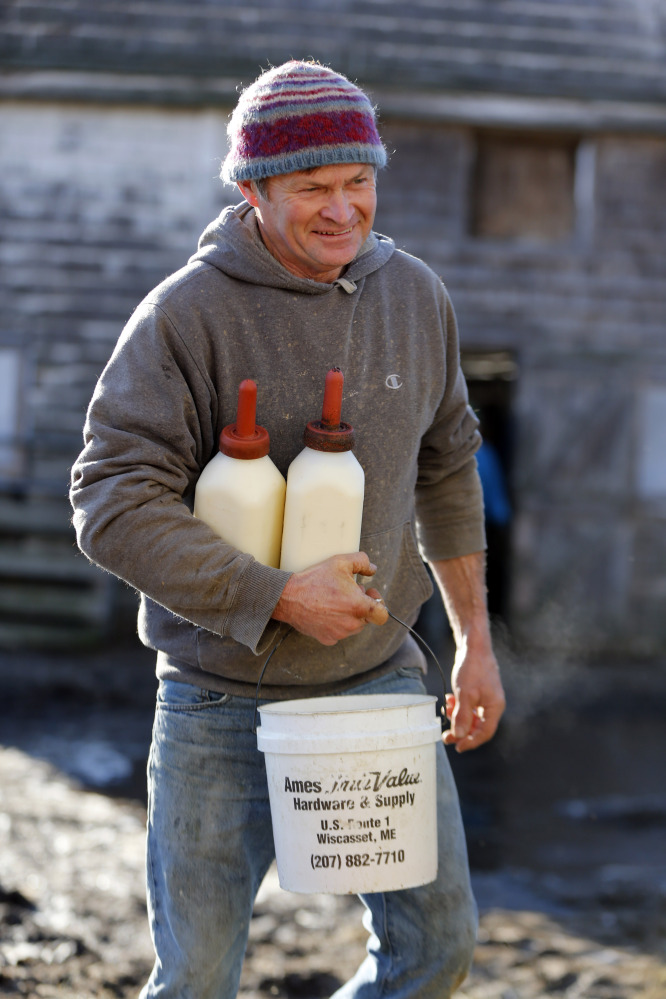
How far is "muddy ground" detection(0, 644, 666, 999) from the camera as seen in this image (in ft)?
10.9

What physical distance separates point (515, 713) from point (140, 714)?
2333mm

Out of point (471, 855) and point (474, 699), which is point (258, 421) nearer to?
point (474, 699)

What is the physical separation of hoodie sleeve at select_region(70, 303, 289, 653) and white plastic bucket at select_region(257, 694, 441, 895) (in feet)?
0.60

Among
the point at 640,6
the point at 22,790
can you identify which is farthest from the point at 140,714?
the point at 640,6

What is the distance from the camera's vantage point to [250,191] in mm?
2162

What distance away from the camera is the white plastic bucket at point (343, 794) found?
1.95 meters

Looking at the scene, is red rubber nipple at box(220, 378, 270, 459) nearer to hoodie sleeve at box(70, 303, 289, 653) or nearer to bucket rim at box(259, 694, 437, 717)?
hoodie sleeve at box(70, 303, 289, 653)

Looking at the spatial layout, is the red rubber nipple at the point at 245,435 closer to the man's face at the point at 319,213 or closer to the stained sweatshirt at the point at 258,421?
the stained sweatshirt at the point at 258,421

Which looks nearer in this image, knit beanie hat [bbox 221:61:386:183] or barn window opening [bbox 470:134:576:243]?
knit beanie hat [bbox 221:61:386:183]

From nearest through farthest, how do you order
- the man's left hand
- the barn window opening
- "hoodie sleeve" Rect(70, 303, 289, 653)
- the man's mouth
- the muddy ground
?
"hoodie sleeve" Rect(70, 303, 289, 653) → the man's mouth → the man's left hand → the muddy ground → the barn window opening

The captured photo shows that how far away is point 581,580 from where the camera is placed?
9023mm

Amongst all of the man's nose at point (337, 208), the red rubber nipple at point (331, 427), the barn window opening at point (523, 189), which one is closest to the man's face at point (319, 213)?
the man's nose at point (337, 208)

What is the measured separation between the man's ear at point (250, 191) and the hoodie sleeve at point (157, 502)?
1.04ft

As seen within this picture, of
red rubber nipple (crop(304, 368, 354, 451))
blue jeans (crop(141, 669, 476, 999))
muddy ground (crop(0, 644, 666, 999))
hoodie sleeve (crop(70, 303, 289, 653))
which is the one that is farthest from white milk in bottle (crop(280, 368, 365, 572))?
muddy ground (crop(0, 644, 666, 999))
